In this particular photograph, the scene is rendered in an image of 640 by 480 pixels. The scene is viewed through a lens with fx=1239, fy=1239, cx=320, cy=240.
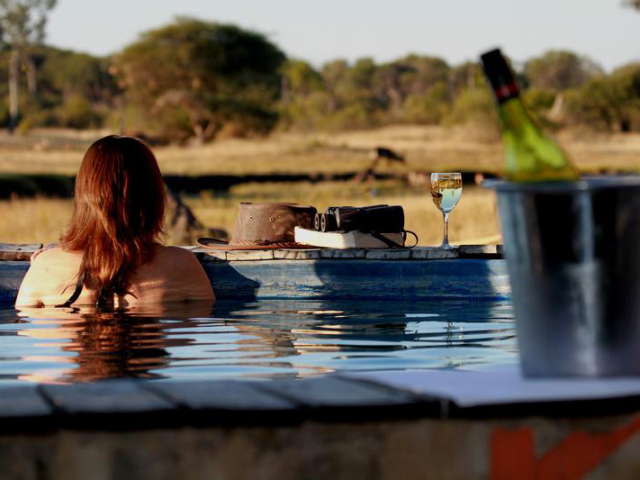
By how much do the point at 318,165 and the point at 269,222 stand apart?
2829 centimetres

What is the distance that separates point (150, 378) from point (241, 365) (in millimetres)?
395

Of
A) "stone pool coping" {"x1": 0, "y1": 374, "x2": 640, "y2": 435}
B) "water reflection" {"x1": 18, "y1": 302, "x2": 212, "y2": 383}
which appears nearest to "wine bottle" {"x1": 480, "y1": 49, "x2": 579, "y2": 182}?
"stone pool coping" {"x1": 0, "y1": 374, "x2": 640, "y2": 435}

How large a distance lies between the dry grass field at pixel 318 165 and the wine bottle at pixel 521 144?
681 centimetres

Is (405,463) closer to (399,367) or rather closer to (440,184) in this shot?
(399,367)

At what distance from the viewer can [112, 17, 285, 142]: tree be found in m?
46.9

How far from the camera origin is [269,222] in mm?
6441

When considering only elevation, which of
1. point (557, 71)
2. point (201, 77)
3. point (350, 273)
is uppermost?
point (557, 71)

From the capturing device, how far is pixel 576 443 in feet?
6.41

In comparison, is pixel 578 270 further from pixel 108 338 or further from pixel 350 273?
pixel 350 273

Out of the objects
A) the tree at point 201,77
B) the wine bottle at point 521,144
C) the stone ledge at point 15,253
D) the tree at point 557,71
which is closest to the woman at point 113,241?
the stone ledge at point 15,253

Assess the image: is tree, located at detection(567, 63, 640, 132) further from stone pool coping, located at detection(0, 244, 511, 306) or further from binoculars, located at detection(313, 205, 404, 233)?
stone pool coping, located at detection(0, 244, 511, 306)

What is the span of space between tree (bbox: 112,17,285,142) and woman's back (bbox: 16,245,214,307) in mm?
41927

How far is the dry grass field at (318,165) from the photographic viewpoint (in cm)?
1457

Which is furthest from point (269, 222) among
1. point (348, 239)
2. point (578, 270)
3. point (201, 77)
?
point (201, 77)
